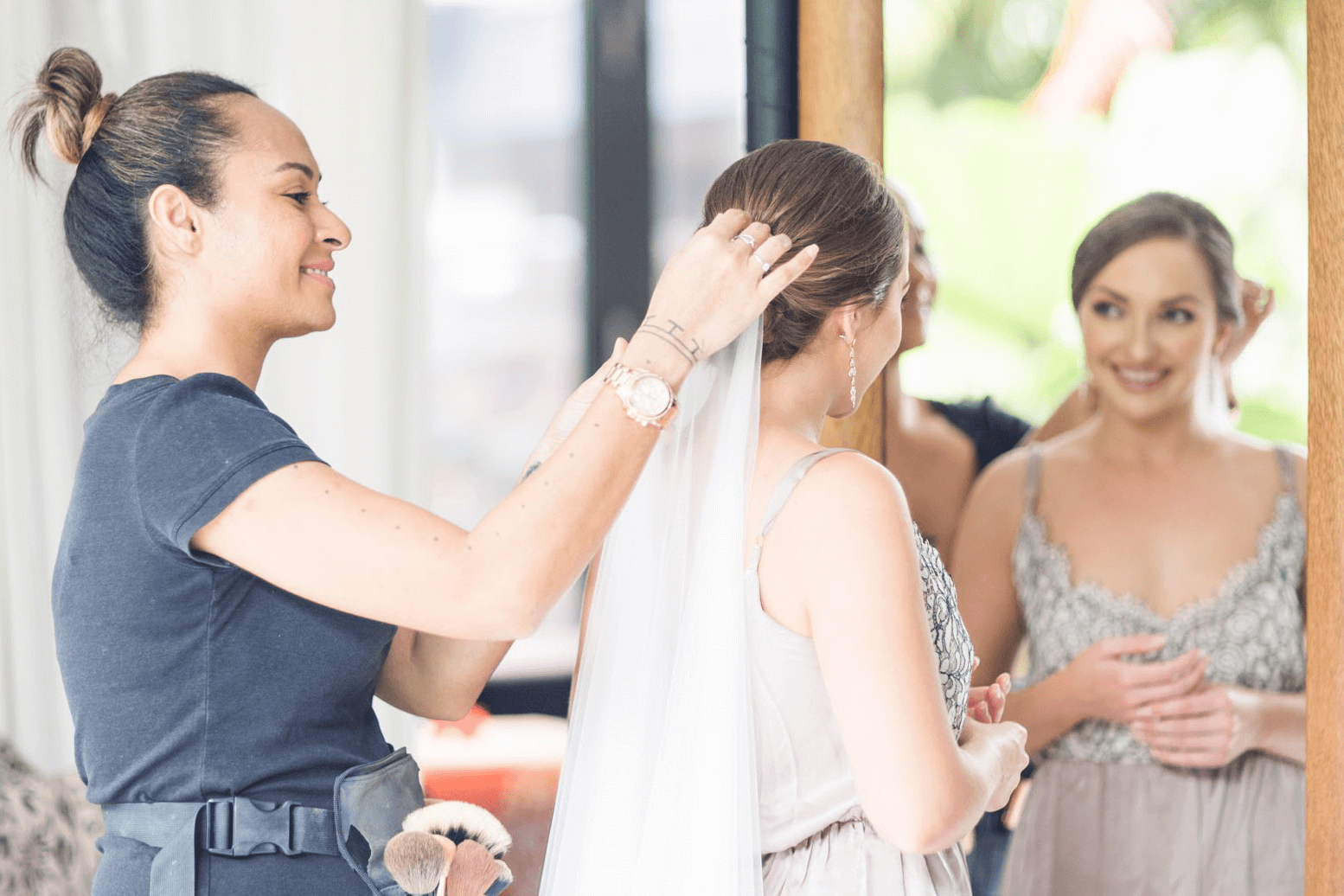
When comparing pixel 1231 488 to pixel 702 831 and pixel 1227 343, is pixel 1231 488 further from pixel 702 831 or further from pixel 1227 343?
pixel 702 831

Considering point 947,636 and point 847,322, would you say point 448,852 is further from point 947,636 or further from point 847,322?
point 847,322

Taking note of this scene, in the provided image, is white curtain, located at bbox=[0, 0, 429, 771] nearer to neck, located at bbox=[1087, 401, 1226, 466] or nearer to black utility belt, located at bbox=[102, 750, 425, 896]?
black utility belt, located at bbox=[102, 750, 425, 896]

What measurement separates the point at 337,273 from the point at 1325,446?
210cm

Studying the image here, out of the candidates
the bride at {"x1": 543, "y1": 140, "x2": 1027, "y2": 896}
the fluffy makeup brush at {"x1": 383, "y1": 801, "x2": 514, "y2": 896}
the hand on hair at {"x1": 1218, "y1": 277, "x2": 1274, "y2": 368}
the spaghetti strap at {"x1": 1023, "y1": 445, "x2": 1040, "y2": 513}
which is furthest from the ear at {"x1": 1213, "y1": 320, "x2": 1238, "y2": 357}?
the fluffy makeup brush at {"x1": 383, "y1": 801, "x2": 514, "y2": 896}

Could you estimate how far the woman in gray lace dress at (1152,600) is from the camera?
151 centimetres

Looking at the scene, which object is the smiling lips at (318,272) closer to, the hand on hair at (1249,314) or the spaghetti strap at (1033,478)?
the spaghetti strap at (1033,478)

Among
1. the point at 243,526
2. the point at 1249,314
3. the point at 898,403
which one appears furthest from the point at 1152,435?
the point at 243,526

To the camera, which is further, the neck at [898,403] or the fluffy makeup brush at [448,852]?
the neck at [898,403]

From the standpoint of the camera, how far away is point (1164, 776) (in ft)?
5.28

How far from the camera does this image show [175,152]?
46.2 inches

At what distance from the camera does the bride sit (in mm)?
1044

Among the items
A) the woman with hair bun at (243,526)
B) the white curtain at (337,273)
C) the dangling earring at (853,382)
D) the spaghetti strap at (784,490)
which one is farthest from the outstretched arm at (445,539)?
the white curtain at (337,273)

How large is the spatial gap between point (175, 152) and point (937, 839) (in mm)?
934

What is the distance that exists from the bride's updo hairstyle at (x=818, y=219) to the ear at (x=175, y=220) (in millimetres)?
495
